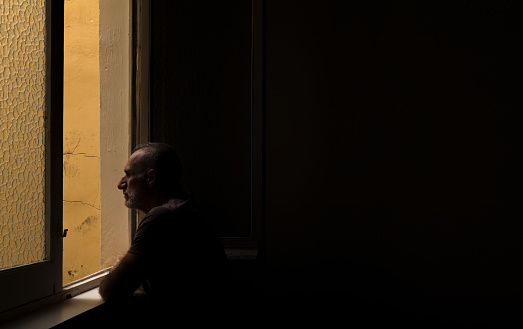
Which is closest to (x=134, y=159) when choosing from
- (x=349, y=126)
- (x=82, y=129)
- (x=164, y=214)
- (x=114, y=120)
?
(x=164, y=214)

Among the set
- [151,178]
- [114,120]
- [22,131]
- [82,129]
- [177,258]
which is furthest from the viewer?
[82,129]

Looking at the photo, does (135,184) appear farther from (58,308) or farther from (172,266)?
(58,308)

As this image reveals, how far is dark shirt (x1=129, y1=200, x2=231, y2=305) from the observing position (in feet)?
4.44

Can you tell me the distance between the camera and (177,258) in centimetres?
138

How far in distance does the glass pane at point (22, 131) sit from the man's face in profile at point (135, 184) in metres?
0.31

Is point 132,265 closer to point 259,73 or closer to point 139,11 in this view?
point 259,73

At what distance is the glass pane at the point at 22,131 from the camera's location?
4.02 feet

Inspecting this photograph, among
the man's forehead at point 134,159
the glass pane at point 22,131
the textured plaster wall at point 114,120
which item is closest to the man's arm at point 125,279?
the glass pane at point 22,131

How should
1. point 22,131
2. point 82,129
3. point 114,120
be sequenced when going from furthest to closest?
1. point 82,129
2. point 114,120
3. point 22,131

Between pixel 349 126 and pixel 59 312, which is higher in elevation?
pixel 349 126

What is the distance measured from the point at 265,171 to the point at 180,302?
78cm

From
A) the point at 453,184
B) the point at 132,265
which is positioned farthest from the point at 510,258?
the point at 132,265

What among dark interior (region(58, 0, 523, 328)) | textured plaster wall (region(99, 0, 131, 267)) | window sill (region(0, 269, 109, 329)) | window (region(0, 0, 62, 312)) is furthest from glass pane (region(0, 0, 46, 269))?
dark interior (region(58, 0, 523, 328))

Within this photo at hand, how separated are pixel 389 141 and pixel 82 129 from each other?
1.61m
